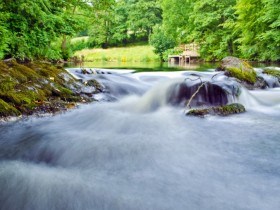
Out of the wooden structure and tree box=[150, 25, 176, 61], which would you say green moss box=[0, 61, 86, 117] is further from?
tree box=[150, 25, 176, 61]

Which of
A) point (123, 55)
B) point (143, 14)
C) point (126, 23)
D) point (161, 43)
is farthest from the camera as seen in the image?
point (126, 23)

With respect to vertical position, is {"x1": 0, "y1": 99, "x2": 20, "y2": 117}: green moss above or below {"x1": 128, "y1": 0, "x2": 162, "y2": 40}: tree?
below

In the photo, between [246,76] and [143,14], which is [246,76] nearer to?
[246,76]

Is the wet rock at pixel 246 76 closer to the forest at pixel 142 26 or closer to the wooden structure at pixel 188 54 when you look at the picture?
the forest at pixel 142 26

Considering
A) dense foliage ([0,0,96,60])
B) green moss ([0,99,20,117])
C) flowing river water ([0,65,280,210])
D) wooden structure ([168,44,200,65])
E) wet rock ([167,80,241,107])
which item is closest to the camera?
flowing river water ([0,65,280,210])

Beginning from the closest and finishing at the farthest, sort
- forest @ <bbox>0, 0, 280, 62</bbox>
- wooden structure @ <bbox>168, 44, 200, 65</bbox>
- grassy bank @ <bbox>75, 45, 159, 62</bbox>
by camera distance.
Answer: forest @ <bbox>0, 0, 280, 62</bbox> → wooden structure @ <bbox>168, 44, 200, 65</bbox> → grassy bank @ <bbox>75, 45, 159, 62</bbox>

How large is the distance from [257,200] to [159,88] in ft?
14.8

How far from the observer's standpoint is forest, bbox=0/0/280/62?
8211 mm

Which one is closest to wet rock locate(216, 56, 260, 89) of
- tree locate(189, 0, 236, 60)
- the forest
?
the forest

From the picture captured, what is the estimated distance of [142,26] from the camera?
42.1 meters

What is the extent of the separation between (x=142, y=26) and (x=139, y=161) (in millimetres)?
40445

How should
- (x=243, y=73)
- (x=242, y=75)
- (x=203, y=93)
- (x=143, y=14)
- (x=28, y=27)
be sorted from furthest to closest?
1. (x=143, y=14)
2. (x=243, y=73)
3. (x=242, y=75)
4. (x=28, y=27)
5. (x=203, y=93)

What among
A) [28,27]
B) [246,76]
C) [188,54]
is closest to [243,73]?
[246,76]

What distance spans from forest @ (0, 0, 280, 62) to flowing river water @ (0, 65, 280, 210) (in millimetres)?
3427
